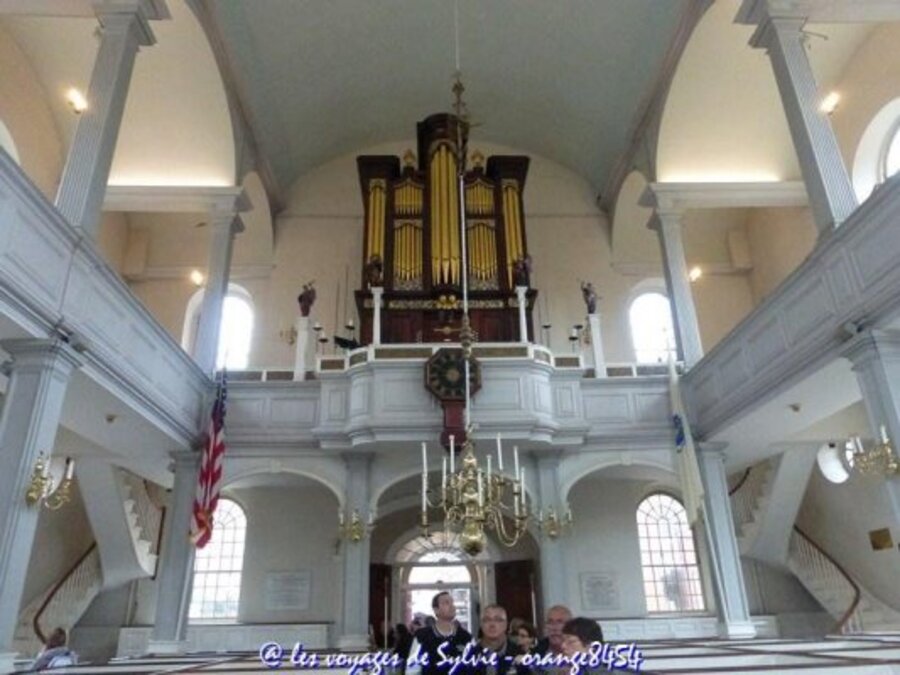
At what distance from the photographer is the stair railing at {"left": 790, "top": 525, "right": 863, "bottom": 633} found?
12.2 m

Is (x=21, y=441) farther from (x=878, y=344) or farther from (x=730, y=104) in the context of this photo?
(x=730, y=104)

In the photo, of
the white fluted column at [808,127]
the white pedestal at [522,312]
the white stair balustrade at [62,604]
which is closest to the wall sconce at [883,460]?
the white fluted column at [808,127]

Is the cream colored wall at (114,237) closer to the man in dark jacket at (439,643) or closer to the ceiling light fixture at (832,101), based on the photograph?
the man in dark jacket at (439,643)

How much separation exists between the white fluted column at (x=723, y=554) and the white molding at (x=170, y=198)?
374 inches

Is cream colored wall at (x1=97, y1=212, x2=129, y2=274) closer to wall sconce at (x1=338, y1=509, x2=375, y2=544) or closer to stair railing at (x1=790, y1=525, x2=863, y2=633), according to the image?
wall sconce at (x1=338, y1=509, x2=375, y2=544)

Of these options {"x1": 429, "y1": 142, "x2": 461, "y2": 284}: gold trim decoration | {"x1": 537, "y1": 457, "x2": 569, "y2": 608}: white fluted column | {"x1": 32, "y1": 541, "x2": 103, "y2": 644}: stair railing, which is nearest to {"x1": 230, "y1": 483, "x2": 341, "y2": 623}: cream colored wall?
{"x1": 32, "y1": 541, "x2": 103, "y2": 644}: stair railing

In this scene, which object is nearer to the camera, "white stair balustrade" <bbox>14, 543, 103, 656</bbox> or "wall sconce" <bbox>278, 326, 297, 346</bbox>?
"white stair balustrade" <bbox>14, 543, 103, 656</bbox>

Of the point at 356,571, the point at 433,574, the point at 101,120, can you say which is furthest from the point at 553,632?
the point at 433,574

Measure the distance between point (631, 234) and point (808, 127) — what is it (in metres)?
7.71

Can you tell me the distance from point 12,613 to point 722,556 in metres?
9.31

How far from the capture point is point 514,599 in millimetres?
13766

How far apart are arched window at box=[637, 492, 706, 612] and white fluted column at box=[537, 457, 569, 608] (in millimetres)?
3584

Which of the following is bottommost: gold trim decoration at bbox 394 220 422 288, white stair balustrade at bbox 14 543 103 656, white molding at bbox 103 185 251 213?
white stair balustrade at bbox 14 543 103 656

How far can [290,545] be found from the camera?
13.8m
